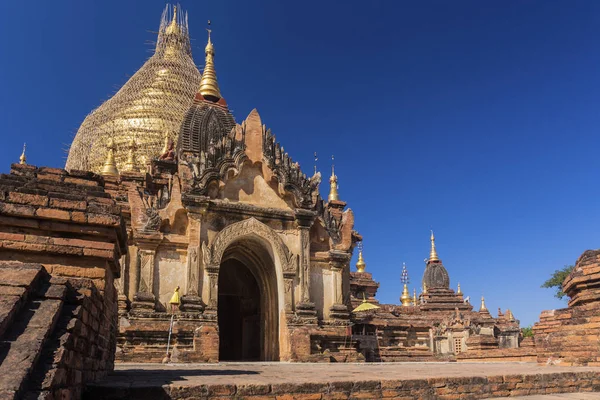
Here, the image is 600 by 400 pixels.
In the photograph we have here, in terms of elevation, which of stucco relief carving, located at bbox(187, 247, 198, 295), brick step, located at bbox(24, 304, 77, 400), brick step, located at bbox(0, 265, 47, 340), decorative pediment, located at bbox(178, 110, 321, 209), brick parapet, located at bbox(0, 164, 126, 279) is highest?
decorative pediment, located at bbox(178, 110, 321, 209)

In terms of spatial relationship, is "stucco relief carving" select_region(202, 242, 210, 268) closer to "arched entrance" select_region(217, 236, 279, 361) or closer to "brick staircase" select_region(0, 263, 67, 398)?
"arched entrance" select_region(217, 236, 279, 361)

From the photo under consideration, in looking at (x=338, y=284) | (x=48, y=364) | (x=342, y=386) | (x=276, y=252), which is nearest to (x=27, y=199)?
(x=48, y=364)

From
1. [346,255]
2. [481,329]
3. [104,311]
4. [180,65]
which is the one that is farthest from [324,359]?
[180,65]

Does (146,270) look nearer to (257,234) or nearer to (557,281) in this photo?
(257,234)

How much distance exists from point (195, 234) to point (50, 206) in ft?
33.0

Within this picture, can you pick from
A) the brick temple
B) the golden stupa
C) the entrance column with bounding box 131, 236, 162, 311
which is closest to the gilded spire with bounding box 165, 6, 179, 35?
the golden stupa

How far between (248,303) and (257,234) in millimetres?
4768

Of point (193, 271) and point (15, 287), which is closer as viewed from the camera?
point (15, 287)

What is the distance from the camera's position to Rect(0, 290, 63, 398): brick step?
3.20 meters

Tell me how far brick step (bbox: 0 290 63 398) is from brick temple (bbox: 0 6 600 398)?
12mm

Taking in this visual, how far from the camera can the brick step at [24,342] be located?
3.20 m

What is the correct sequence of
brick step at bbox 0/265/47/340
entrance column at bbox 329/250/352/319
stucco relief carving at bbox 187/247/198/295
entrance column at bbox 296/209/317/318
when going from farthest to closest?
entrance column at bbox 329/250/352/319, entrance column at bbox 296/209/317/318, stucco relief carving at bbox 187/247/198/295, brick step at bbox 0/265/47/340

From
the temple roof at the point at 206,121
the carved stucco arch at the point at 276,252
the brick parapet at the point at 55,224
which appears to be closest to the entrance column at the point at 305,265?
the carved stucco arch at the point at 276,252

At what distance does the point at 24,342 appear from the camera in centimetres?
364
